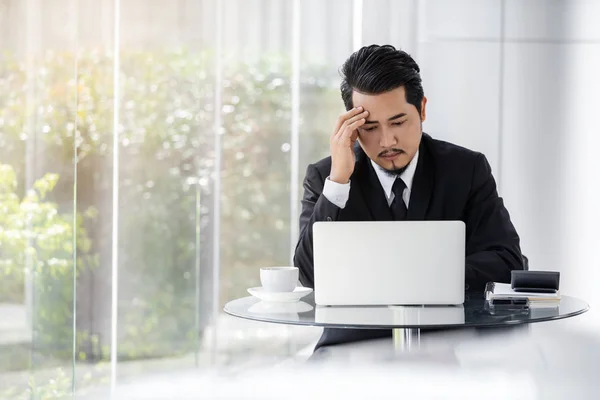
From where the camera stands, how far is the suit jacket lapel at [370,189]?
2.41m

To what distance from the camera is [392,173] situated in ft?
8.05

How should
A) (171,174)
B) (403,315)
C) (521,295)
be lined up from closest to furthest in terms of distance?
(403,315)
(521,295)
(171,174)

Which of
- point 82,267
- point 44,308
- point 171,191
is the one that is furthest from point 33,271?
point 171,191

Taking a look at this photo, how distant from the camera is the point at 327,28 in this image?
422 cm

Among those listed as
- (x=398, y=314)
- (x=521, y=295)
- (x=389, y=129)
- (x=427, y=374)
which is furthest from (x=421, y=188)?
(x=398, y=314)

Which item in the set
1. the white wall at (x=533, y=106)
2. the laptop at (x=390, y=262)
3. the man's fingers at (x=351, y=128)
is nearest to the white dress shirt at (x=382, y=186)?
the man's fingers at (x=351, y=128)

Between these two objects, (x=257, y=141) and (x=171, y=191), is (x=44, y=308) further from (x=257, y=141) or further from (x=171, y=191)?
(x=257, y=141)

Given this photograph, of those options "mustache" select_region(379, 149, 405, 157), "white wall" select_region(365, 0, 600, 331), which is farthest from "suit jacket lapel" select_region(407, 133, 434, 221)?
"white wall" select_region(365, 0, 600, 331)

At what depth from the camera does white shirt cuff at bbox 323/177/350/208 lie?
2328 mm

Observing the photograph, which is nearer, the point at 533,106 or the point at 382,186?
the point at 382,186

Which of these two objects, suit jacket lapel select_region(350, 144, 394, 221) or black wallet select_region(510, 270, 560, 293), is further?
suit jacket lapel select_region(350, 144, 394, 221)

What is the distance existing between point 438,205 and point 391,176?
0.54ft

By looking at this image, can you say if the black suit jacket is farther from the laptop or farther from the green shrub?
the green shrub

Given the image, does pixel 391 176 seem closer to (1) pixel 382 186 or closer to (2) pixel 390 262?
(1) pixel 382 186
